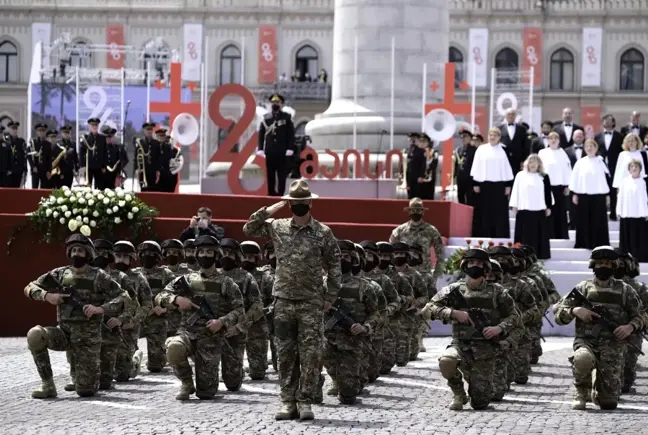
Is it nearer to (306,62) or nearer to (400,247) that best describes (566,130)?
(400,247)

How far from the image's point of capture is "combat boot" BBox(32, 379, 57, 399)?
15.6 m

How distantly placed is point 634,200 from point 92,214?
316 inches

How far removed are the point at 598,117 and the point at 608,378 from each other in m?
59.5

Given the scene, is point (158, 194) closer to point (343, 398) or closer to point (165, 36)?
point (343, 398)

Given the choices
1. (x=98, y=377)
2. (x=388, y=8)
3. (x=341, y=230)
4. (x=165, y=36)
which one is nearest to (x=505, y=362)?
(x=98, y=377)

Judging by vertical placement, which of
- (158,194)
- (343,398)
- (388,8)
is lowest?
(343,398)

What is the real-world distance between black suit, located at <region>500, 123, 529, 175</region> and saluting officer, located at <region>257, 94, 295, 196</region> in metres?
3.60

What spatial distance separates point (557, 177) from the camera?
26266 mm

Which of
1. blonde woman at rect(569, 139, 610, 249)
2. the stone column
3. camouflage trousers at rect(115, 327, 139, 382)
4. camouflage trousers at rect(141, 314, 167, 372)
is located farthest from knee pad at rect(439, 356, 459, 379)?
the stone column

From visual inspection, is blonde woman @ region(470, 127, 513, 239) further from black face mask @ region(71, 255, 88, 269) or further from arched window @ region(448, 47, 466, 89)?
arched window @ region(448, 47, 466, 89)

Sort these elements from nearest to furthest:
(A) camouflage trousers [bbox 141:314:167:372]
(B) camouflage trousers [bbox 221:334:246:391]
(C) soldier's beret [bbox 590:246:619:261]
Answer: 1. (C) soldier's beret [bbox 590:246:619:261]
2. (B) camouflage trousers [bbox 221:334:246:391]
3. (A) camouflage trousers [bbox 141:314:167:372]

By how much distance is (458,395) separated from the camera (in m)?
15.0

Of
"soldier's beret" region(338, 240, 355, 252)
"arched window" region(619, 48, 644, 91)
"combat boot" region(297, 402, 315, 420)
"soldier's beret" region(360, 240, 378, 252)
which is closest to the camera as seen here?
"combat boot" region(297, 402, 315, 420)

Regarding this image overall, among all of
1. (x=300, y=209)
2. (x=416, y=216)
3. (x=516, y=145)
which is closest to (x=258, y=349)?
(x=300, y=209)
